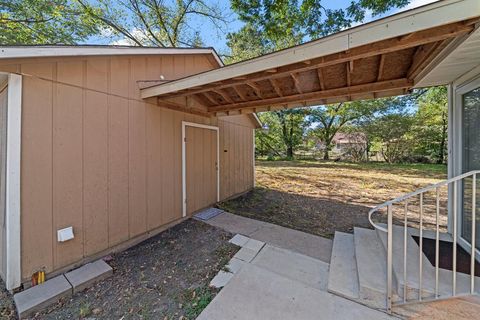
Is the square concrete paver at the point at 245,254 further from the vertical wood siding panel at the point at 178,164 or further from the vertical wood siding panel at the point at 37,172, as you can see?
the vertical wood siding panel at the point at 37,172

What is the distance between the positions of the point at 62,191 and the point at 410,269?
164 inches

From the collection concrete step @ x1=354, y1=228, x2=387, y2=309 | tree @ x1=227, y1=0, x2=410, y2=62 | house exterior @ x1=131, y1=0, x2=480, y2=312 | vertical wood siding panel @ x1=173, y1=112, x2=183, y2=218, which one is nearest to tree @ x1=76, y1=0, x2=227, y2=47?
tree @ x1=227, y1=0, x2=410, y2=62

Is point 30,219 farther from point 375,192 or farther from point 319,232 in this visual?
point 375,192

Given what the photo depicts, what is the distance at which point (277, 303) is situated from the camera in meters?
2.14

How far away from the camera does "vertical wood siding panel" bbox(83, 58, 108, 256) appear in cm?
295

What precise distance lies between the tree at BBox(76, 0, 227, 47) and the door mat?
853cm

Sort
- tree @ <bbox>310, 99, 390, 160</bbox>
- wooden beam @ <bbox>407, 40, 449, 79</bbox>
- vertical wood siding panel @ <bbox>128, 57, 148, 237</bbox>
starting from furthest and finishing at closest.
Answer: tree @ <bbox>310, 99, 390, 160</bbox> < vertical wood siding panel @ <bbox>128, 57, 148, 237</bbox> < wooden beam @ <bbox>407, 40, 449, 79</bbox>

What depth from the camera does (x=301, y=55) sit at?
7.64ft

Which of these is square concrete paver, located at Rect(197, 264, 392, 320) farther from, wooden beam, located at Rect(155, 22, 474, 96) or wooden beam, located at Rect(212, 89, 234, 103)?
wooden beam, located at Rect(212, 89, 234, 103)

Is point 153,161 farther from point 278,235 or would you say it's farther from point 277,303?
point 277,303

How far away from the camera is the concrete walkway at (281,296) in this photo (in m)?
2.00

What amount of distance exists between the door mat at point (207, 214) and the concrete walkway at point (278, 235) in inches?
5.2

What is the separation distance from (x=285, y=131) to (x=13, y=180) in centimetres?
2182

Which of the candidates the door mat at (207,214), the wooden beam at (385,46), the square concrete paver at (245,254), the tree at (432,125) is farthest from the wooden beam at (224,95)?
the tree at (432,125)
